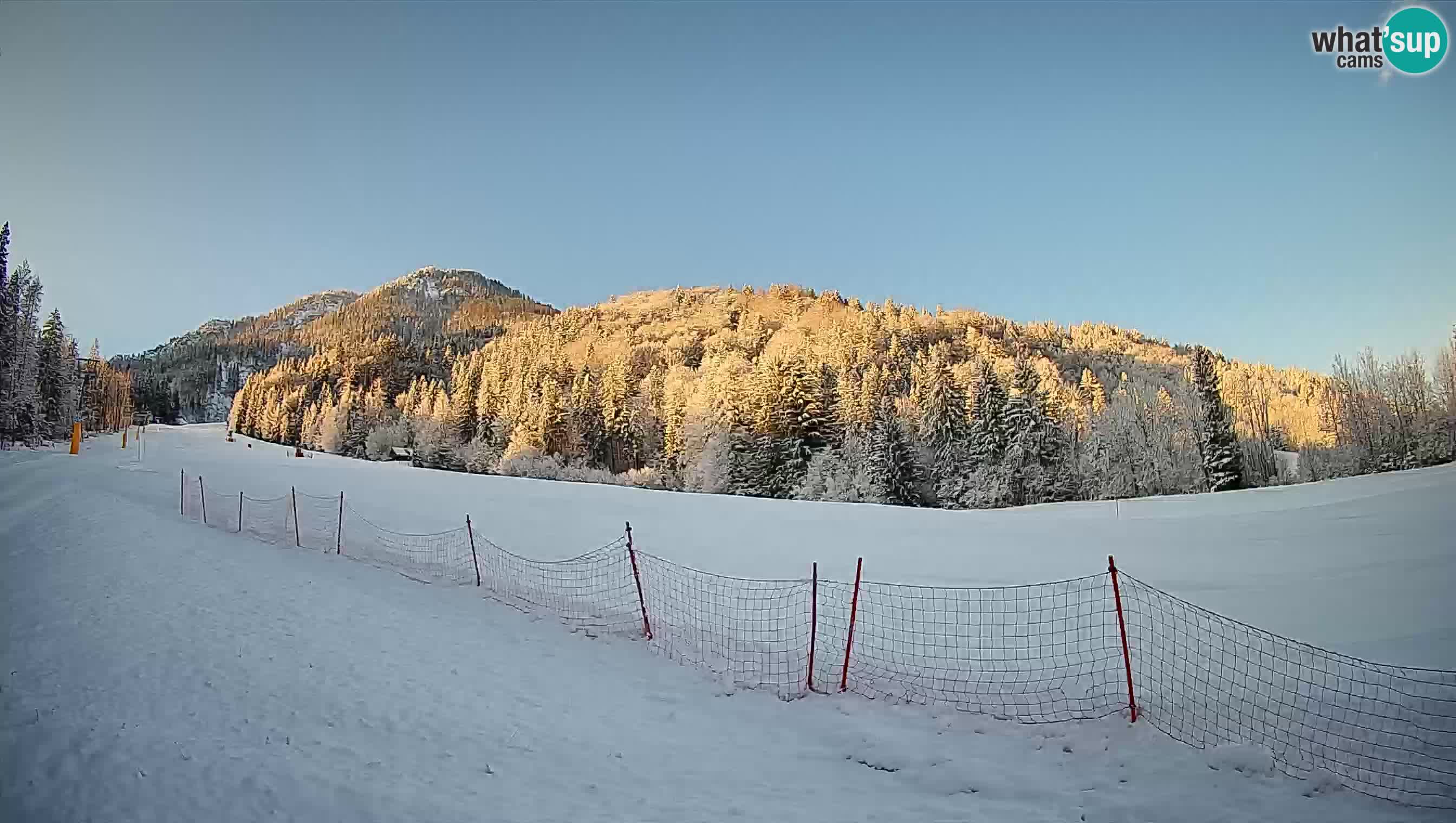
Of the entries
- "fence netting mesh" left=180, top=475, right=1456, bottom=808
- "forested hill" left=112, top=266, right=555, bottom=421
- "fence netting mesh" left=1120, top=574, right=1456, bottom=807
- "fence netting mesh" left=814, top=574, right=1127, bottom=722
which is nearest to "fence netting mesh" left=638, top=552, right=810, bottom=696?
"fence netting mesh" left=180, top=475, right=1456, bottom=808

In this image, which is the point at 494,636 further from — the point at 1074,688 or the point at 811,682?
the point at 1074,688

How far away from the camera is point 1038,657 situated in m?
6.95

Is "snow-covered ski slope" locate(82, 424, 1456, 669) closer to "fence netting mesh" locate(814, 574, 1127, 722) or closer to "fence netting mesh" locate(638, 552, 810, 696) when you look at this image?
"fence netting mesh" locate(638, 552, 810, 696)

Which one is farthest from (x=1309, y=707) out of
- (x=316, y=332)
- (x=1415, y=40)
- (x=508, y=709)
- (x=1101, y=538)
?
(x=316, y=332)

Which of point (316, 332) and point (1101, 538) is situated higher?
point (316, 332)

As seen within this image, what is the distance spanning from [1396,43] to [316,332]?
7233 cm

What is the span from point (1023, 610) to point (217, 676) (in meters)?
8.51

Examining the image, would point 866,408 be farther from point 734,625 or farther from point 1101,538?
point 734,625

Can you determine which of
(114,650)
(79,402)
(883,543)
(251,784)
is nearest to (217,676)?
(114,650)

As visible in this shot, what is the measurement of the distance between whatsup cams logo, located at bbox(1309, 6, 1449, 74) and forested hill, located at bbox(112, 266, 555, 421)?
40.1m

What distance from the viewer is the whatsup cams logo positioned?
23.0ft

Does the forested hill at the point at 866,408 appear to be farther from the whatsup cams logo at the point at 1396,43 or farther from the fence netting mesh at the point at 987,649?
the fence netting mesh at the point at 987,649

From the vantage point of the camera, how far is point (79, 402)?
44.9 meters

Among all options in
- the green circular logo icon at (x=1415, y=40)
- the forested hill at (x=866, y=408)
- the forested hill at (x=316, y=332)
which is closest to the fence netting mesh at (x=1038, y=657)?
the green circular logo icon at (x=1415, y=40)
